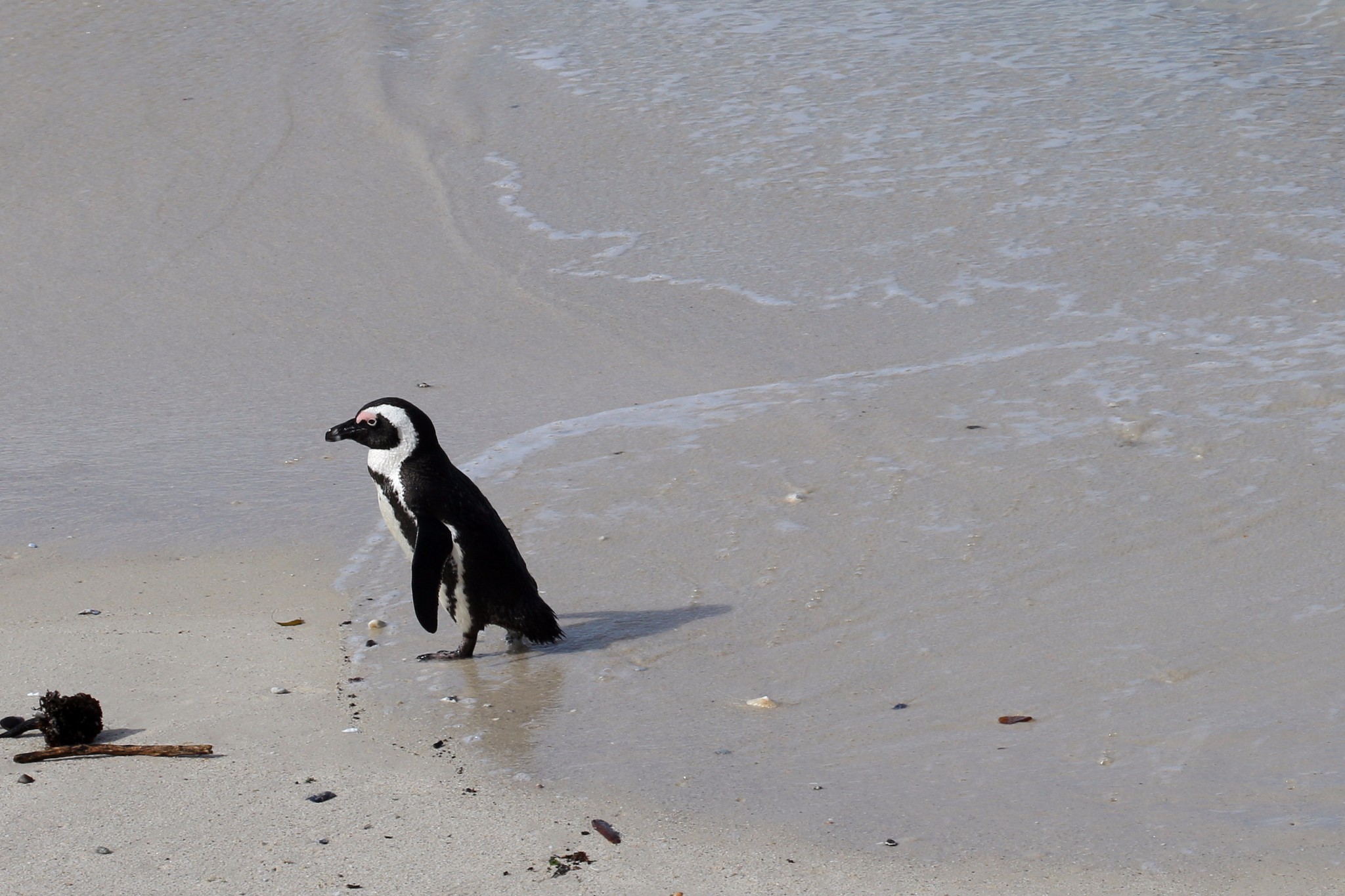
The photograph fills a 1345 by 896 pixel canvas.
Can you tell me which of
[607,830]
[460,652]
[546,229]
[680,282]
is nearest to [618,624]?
[460,652]

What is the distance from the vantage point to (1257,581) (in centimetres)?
377

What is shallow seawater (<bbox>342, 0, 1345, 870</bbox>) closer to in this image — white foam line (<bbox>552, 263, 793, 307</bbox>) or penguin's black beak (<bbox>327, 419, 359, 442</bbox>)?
white foam line (<bbox>552, 263, 793, 307</bbox>)

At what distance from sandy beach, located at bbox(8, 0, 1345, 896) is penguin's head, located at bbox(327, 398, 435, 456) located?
411 mm

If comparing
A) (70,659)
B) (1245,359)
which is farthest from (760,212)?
(70,659)

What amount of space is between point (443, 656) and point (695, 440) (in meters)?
1.52

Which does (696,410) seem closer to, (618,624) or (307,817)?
(618,624)

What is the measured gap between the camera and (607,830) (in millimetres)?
2678

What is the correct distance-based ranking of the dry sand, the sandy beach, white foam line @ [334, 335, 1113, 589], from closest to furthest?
Answer: the dry sand, the sandy beach, white foam line @ [334, 335, 1113, 589]

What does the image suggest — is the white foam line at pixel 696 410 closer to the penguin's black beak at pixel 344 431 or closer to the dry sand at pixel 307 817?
the penguin's black beak at pixel 344 431

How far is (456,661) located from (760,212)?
3.96 metres

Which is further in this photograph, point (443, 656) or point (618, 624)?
point (618, 624)

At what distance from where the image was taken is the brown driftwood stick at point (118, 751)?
Result: 2.88 metres

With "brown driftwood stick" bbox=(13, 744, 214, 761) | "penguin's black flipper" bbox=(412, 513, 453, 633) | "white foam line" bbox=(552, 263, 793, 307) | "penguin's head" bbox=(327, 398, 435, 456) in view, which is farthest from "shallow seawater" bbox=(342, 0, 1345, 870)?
"brown driftwood stick" bbox=(13, 744, 214, 761)

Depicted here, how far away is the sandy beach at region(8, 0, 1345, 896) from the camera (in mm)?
2760
